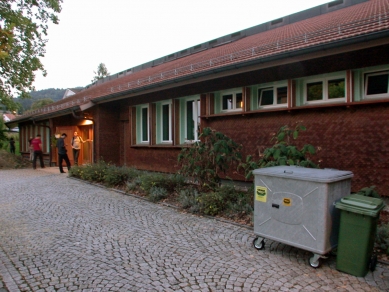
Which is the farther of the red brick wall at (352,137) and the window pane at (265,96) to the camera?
the window pane at (265,96)

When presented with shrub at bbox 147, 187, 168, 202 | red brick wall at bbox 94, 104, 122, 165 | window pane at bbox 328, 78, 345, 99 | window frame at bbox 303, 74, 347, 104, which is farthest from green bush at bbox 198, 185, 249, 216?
red brick wall at bbox 94, 104, 122, 165

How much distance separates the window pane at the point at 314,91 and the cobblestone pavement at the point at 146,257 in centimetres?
381

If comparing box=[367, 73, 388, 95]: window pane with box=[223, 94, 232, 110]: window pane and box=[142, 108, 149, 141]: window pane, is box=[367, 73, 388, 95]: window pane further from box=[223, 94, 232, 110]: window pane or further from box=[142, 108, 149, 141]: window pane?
box=[142, 108, 149, 141]: window pane

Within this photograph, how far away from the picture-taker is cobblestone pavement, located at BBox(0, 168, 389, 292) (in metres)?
3.44

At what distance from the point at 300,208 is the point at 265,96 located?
498 cm

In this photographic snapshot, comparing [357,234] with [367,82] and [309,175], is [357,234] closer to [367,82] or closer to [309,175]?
[309,175]

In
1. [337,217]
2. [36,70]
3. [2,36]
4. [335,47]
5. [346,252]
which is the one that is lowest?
[346,252]

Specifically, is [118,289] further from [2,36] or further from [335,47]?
[335,47]

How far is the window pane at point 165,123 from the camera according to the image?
38.5 ft

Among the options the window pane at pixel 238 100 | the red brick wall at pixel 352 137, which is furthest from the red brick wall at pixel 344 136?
the window pane at pixel 238 100

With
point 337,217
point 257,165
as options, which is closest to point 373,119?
point 257,165

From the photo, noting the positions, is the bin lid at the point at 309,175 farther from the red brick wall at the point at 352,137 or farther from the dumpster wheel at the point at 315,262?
the red brick wall at the point at 352,137

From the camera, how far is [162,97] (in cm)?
1150

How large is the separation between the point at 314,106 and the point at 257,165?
7.20 ft
